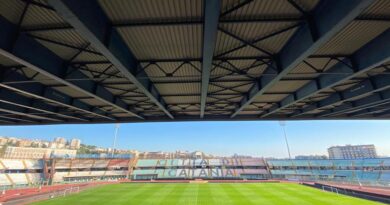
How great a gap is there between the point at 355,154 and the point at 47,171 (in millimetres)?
215726

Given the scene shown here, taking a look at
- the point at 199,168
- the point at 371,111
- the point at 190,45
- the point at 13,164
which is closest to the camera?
the point at 190,45

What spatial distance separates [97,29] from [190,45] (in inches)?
124

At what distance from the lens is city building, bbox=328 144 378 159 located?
169 m

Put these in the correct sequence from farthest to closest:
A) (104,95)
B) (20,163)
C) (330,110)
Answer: (20,163)
(330,110)
(104,95)

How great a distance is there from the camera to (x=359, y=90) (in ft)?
35.5

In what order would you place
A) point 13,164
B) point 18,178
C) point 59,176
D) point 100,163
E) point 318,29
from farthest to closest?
point 100,163 < point 59,176 < point 13,164 < point 18,178 < point 318,29

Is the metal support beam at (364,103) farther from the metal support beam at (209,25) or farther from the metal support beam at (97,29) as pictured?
the metal support beam at (97,29)

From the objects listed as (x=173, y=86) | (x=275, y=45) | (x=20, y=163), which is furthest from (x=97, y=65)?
(x=20, y=163)

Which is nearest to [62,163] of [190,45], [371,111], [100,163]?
[100,163]

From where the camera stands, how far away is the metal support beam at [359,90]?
9442 millimetres

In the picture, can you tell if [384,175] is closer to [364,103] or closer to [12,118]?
[364,103]

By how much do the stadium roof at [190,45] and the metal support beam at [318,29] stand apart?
0.03 m

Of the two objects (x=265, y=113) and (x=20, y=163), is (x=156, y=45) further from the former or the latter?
(x=20, y=163)

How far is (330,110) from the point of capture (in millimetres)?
15914
